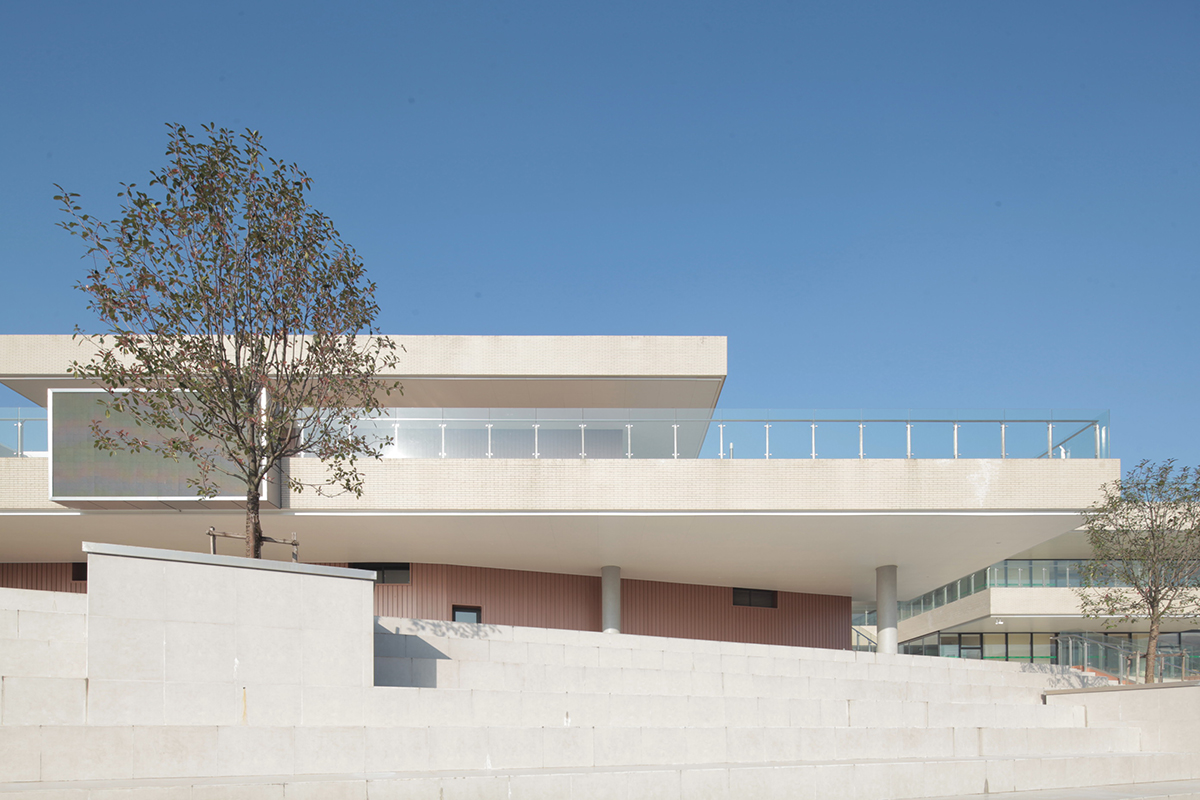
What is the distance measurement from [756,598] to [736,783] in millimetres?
17775

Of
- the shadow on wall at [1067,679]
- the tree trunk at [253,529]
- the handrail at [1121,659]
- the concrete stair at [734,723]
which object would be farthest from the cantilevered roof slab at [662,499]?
the tree trunk at [253,529]

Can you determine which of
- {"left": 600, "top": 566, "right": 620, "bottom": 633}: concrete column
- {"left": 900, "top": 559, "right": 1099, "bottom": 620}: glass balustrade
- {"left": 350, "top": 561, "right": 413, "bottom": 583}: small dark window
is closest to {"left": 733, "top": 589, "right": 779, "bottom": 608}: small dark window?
{"left": 600, "top": 566, "right": 620, "bottom": 633}: concrete column

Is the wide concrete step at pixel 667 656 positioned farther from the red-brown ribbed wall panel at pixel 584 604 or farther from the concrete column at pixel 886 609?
the red-brown ribbed wall panel at pixel 584 604

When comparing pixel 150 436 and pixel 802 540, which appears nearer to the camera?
pixel 150 436

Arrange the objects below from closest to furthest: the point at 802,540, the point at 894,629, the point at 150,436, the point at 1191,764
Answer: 1. the point at 1191,764
2. the point at 150,436
3. the point at 802,540
4. the point at 894,629

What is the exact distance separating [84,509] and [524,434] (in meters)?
7.96

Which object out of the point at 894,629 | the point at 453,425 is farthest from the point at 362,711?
Result: the point at 894,629

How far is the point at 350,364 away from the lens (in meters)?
11.2

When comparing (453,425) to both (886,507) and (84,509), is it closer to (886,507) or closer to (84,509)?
(84,509)

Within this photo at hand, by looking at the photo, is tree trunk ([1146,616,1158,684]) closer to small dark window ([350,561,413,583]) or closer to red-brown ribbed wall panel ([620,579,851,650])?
red-brown ribbed wall panel ([620,579,851,650])

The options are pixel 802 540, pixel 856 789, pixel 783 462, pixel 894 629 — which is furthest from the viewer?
pixel 894 629

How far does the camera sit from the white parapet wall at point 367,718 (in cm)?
817

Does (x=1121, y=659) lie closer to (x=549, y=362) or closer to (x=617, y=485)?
(x=617, y=485)

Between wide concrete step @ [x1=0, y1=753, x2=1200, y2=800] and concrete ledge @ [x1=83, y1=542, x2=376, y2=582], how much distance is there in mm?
1908
